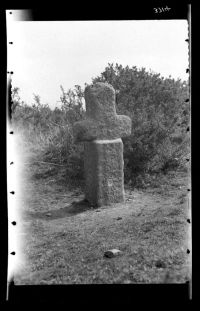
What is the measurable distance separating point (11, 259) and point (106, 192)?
9.05 feet

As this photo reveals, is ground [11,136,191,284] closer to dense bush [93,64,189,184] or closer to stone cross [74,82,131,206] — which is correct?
stone cross [74,82,131,206]

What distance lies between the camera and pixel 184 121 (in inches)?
305

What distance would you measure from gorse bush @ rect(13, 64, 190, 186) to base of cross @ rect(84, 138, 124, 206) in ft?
3.57

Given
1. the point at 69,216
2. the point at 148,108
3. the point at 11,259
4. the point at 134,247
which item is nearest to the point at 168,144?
the point at 148,108

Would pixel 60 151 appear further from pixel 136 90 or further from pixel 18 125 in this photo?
pixel 136 90

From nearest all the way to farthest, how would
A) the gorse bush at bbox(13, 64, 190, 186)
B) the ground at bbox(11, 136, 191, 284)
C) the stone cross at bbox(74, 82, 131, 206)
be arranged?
the ground at bbox(11, 136, 191, 284) → the stone cross at bbox(74, 82, 131, 206) → the gorse bush at bbox(13, 64, 190, 186)

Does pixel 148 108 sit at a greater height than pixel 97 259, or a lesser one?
greater

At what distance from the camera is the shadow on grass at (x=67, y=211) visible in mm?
5207

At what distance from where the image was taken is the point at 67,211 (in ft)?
17.7

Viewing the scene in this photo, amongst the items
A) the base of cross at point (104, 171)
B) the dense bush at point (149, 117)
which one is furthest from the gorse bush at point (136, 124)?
the base of cross at point (104, 171)

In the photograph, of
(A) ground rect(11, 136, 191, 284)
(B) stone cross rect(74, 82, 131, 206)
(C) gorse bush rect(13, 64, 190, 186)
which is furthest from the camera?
(C) gorse bush rect(13, 64, 190, 186)

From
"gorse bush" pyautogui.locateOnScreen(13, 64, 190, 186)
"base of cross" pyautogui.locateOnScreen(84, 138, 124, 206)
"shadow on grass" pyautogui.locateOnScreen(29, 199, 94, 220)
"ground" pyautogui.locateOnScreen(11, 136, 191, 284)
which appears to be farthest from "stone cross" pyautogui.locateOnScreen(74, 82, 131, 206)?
"gorse bush" pyautogui.locateOnScreen(13, 64, 190, 186)

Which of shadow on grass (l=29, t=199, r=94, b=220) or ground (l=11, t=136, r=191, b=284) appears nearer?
ground (l=11, t=136, r=191, b=284)

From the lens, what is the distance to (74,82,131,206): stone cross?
5.20m
